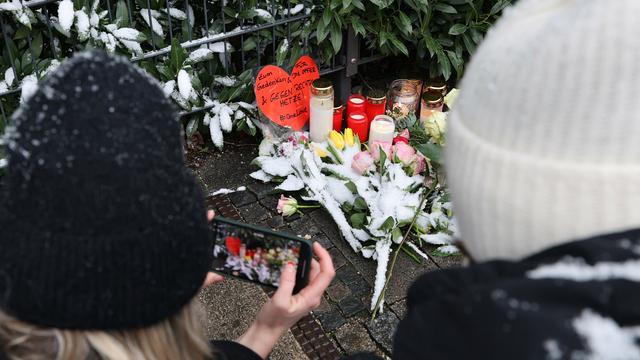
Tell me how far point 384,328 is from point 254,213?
81 centimetres

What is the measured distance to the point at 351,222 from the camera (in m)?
2.56

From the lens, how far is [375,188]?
8.78 feet

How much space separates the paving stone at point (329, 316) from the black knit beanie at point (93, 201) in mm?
1231

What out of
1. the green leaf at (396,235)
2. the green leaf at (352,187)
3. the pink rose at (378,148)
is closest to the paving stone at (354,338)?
the green leaf at (396,235)

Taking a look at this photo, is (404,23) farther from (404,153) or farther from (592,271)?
(592,271)

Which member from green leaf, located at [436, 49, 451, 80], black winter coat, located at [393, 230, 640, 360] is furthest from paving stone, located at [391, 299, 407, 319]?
black winter coat, located at [393, 230, 640, 360]

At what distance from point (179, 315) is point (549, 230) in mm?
684

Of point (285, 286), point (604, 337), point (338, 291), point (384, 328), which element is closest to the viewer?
point (604, 337)

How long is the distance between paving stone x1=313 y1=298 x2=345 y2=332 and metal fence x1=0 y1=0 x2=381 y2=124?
48.7 inches

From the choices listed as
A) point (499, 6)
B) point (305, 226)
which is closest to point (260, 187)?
point (305, 226)

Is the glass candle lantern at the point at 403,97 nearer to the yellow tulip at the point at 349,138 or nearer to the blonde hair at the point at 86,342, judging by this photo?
the yellow tulip at the point at 349,138

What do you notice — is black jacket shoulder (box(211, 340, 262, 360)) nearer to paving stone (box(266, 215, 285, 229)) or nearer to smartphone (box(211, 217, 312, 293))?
smartphone (box(211, 217, 312, 293))

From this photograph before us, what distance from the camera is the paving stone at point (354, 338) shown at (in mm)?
2152

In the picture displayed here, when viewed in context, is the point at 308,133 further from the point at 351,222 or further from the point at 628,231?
the point at 628,231
